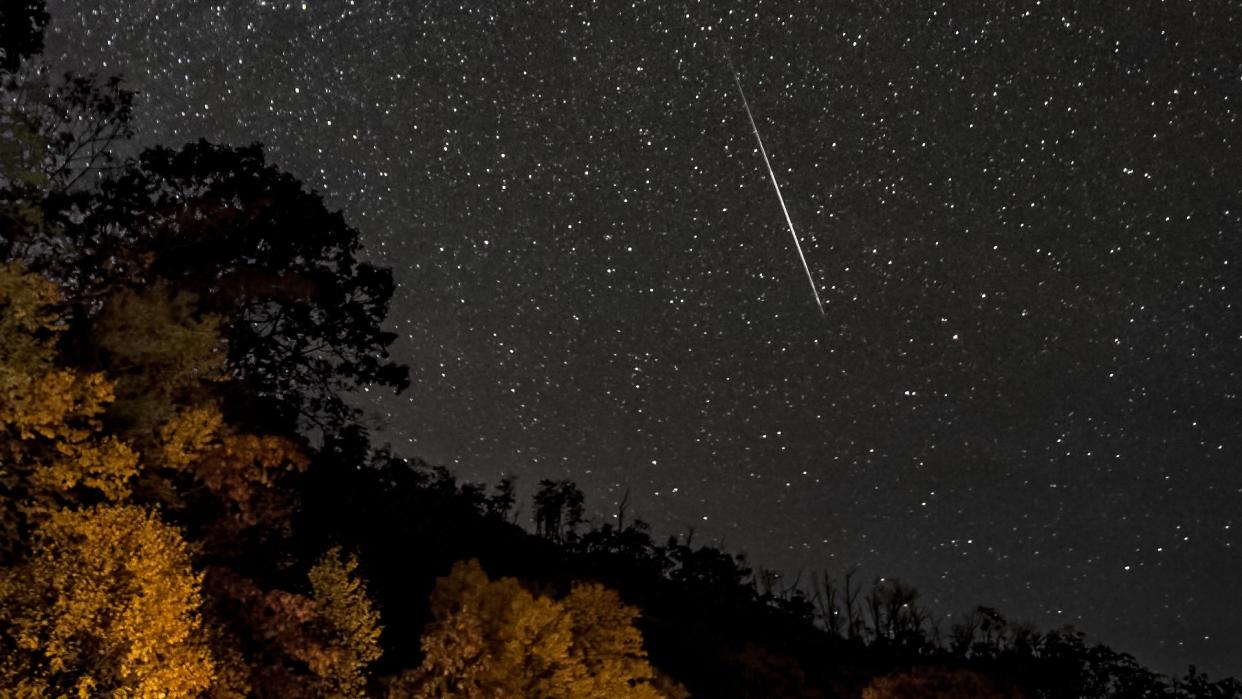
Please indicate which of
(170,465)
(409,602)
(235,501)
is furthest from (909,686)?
(170,465)

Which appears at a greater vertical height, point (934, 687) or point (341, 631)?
point (934, 687)

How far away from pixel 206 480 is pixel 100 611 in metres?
4.37

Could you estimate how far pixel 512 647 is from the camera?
96.2ft

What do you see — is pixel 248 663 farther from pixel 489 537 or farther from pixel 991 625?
pixel 991 625

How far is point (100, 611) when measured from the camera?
18.9 meters

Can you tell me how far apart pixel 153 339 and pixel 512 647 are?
13.6 meters

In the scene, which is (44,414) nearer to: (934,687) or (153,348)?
(153,348)

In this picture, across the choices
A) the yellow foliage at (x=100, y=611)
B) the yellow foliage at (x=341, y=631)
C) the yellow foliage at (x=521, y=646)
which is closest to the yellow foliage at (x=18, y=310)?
the yellow foliage at (x=100, y=611)

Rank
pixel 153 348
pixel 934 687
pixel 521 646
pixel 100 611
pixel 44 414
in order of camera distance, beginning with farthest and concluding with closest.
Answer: pixel 934 687 → pixel 521 646 → pixel 153 348 → pixel 100 611 → pixel 44 414

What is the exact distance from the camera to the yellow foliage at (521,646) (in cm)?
2678

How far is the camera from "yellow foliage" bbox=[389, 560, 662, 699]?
1054 inches

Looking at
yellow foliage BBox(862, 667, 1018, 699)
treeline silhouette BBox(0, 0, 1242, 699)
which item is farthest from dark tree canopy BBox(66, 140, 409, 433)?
yellow foliage BBox(862, 667, 1018, 699)

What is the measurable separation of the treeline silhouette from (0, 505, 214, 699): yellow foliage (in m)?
0.04

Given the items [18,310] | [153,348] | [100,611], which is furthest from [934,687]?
[18,310]
